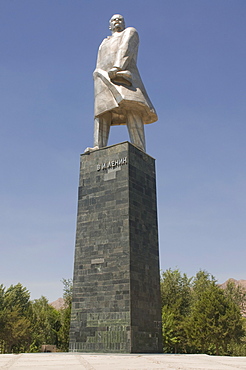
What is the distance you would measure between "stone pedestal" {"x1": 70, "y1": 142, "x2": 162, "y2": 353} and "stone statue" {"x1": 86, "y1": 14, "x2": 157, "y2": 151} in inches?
53.1

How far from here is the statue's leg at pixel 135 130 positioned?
1733cm

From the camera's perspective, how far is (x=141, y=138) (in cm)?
1744

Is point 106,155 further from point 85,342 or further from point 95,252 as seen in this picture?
point 85,342

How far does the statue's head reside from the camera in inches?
728

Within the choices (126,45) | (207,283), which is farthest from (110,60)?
(207,283)

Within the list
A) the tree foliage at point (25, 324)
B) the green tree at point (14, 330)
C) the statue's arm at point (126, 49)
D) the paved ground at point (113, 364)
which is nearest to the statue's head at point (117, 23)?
the statue's arm at point (126, 49)

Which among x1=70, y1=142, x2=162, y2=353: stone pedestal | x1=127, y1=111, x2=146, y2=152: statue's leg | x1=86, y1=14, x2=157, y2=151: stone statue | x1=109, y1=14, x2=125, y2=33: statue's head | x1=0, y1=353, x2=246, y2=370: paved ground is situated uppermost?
x1=109, y1=14, x2=125, y2=33: statue's head

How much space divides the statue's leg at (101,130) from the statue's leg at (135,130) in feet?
3.51

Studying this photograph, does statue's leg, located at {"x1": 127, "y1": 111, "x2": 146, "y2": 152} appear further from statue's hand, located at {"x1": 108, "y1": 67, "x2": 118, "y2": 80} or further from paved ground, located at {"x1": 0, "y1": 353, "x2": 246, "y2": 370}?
paved ground, located at {"x1": 0, "y1": 353, "x2": 246, "y2": 370}

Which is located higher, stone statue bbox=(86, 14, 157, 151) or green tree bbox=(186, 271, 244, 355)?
stone statue bbox=(86, 14, 157, 151)

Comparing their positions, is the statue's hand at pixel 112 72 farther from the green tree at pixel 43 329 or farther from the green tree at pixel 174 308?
the green tree at pixel 43 329

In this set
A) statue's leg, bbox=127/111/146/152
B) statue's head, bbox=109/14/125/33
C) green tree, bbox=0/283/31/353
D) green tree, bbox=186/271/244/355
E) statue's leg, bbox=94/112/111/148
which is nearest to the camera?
statue's leg, bbox=127/111/146/152

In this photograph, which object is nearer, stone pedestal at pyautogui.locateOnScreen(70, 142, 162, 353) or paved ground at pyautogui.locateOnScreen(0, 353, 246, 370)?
paved ground at pyautogui.locateOnScreen(0, 353, 246, 370)

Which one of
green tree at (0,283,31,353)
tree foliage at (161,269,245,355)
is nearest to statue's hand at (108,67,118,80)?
tree foliage at (161,269,245,355)
